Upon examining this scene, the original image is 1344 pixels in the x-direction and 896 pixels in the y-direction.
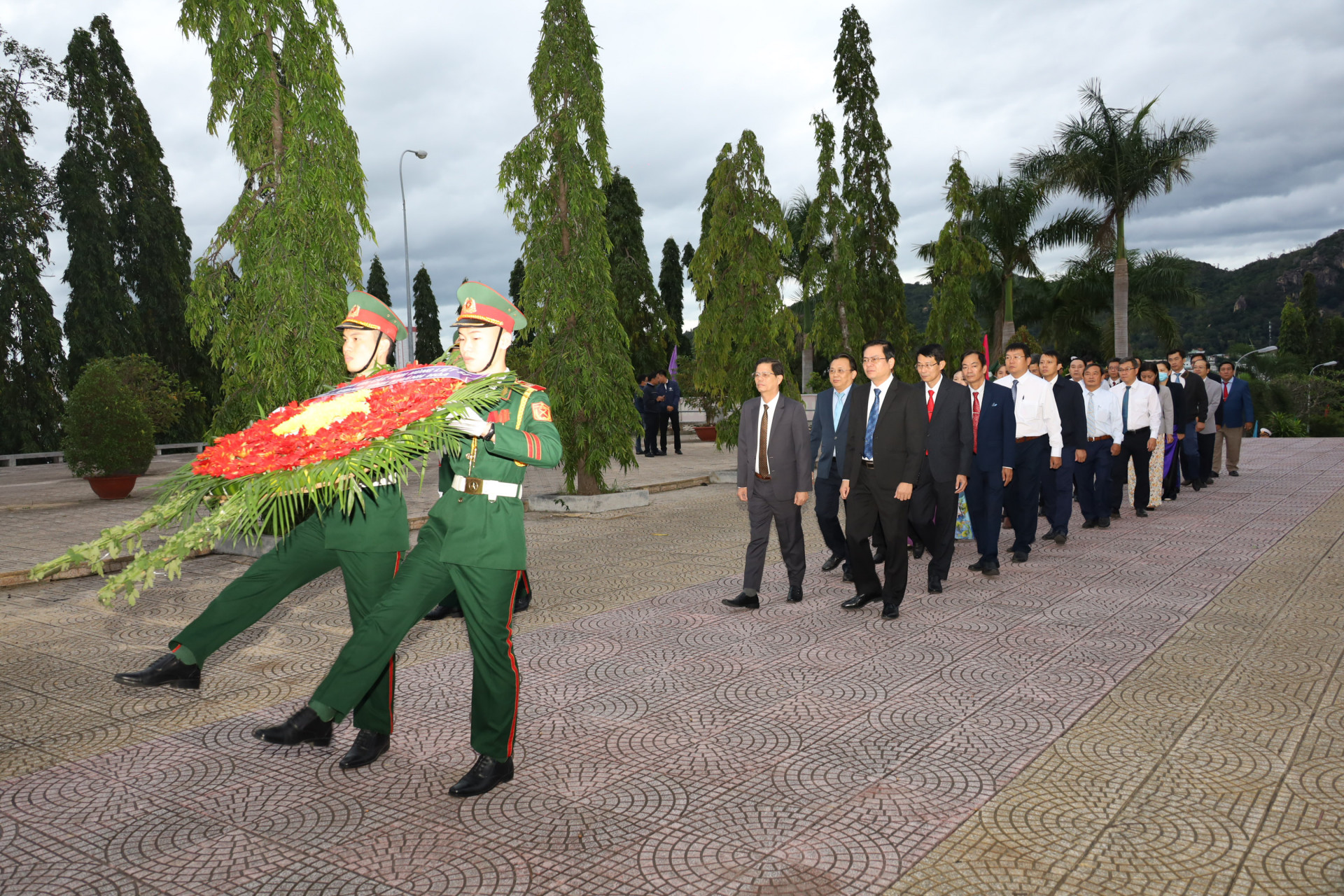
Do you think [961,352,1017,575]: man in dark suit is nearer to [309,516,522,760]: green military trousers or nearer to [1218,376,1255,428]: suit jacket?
[309,516,522,760]: green military trousers

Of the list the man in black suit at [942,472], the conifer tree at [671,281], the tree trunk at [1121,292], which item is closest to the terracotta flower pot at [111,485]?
the man in black suit at [942,472]

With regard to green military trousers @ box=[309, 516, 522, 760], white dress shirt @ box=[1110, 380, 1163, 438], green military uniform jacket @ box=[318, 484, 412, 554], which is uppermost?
white dress shirt @ box=[1110, 380, 1163, 438]

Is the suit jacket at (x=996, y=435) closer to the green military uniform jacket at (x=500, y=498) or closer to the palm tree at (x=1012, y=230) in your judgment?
the green military uniform jacket at (x=500, y=498)

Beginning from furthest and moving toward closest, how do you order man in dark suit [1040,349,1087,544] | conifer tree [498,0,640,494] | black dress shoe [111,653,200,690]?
conifer tree [498,0,640,494], man in dark suit [1040,349,1087,544], black dress shoe [111,653,200,690]

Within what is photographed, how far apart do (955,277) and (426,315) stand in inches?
2143

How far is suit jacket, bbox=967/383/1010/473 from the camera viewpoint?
8547 mm

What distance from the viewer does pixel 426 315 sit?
7469 centimetres

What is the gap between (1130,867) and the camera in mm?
3117

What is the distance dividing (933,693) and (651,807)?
197 centimetres

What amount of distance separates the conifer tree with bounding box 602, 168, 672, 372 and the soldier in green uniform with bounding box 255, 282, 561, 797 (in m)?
35.1

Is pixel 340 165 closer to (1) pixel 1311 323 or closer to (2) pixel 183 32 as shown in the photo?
(2) pixel 183 32

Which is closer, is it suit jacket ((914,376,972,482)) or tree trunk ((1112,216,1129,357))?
suit jacket ((914,376,972,482))

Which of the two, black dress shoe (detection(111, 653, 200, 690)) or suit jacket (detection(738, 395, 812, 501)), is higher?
suit jacket (detection(738, 395, 812, 501))

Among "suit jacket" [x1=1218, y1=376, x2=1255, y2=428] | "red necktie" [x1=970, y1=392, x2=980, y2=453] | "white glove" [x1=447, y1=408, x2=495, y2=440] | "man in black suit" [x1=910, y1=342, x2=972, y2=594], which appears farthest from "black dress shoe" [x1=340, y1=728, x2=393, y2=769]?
"suit jacket" [x1=1218, y1=376, x2=1255, y2=428]
